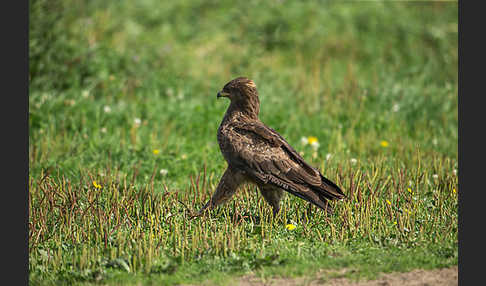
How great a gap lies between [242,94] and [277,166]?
918mm

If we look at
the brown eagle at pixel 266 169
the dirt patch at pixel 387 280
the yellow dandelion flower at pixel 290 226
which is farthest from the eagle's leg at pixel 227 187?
the dirt patch at pixel 387 280

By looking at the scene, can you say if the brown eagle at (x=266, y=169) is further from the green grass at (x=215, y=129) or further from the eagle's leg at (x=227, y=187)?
the green grass at (x=215, y=129)

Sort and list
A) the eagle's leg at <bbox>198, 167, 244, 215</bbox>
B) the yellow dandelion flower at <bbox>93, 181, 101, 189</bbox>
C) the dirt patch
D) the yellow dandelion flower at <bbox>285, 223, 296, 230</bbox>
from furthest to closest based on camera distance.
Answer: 1. the yellow dandelion flower at <bbox>93, 181, 101, 189</bbox>
2. the eagle's leg at <bbox>198, 167, 244, 215</bbox>
3. the yellow dandelion flower at <bbox>285, 223, 296, 230</bbox>
4. the dirt patch

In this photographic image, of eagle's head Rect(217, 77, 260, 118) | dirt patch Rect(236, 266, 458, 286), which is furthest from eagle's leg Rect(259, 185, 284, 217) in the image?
dirt patch Rect(236, 266, 458, 286)

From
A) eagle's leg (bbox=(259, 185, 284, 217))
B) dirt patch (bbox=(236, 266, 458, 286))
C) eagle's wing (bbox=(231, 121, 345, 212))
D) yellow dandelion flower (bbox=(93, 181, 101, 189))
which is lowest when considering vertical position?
dirt patch (bbox=(236, 266, 458, 286))

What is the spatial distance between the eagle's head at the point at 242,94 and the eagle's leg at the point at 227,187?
0.71 m

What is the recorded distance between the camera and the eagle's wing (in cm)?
606

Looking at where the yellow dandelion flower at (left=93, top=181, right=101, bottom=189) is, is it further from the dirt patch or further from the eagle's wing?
the dirt patch

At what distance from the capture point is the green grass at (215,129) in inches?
217

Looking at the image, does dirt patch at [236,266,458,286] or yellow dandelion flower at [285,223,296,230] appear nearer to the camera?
dirt patch at [236,266,458,286]

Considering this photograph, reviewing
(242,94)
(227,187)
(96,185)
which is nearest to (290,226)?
(227,187)

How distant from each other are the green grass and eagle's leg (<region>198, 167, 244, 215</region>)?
160mm

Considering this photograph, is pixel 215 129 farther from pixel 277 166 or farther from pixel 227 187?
pixel 277 166

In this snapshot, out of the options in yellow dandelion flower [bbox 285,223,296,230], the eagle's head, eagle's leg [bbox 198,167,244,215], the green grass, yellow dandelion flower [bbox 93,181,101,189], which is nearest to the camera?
the green grass
